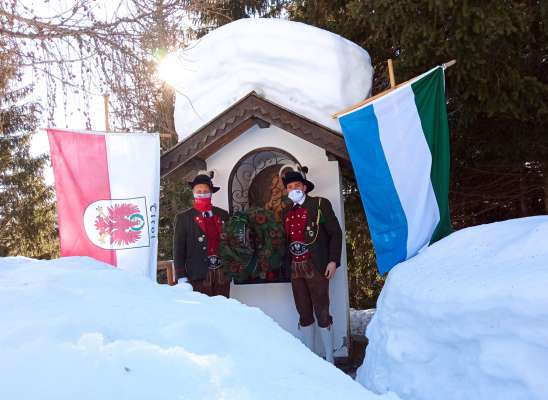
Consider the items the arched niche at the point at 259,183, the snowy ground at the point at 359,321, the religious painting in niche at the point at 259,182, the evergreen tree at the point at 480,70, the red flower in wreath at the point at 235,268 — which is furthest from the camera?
the snowy ground at the point at 359,321

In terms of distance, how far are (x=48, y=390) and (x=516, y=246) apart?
8.25 feet

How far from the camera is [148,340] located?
1460mm

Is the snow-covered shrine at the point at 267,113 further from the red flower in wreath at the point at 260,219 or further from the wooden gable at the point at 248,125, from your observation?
the red flower in wreath at the point at 260,219

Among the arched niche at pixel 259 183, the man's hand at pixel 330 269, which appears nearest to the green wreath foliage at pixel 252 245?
the man's hand at pixel 330 269

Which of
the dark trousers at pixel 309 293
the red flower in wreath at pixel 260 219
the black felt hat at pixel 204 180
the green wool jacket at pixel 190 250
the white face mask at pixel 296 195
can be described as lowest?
the dark trousers at pixel 309 293

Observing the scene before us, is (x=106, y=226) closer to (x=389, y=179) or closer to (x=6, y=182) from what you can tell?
(x=389, y=179)

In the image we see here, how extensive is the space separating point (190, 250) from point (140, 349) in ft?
13.3

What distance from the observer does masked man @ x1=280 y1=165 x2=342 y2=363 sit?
17.0 feet

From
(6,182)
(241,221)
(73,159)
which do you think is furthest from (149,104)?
(6,182)

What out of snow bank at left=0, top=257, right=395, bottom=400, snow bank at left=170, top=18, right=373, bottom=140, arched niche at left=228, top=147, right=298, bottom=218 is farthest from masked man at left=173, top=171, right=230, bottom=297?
snow bank at left=0, top=257, right=395, bottom=400

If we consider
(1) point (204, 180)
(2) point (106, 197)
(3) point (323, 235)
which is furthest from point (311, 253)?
(2) point (106, 197)

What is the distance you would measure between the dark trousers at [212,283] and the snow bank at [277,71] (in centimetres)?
182

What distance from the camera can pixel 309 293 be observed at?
17.4 feet

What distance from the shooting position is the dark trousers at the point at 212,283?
17.6ft
